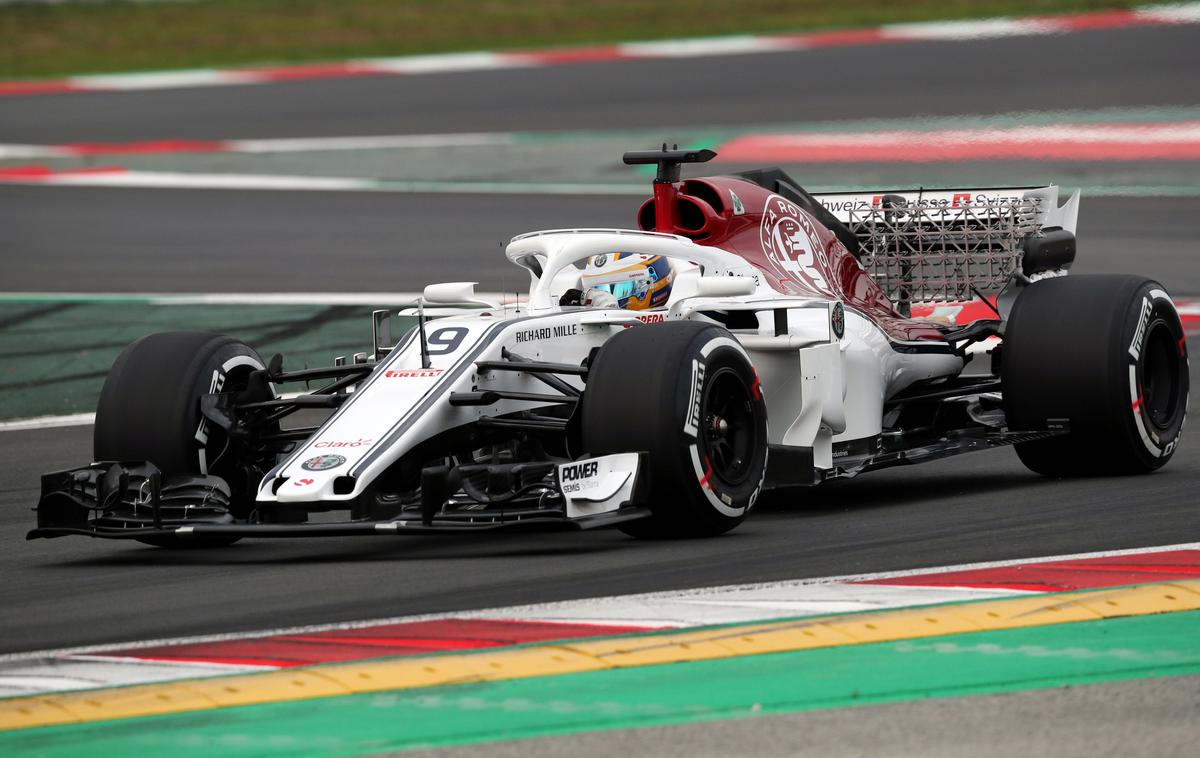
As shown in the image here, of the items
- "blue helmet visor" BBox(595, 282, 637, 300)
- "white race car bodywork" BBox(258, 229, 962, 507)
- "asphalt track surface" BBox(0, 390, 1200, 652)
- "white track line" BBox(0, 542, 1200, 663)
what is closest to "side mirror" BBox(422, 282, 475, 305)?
"white race car bodywork" BBox(258, 229, 962, 507)

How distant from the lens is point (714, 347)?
8336 millimetres

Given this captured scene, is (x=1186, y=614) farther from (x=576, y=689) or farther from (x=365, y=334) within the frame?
(x=365, y=334)

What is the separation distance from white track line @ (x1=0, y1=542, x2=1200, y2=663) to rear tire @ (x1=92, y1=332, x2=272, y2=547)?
6.55 feet

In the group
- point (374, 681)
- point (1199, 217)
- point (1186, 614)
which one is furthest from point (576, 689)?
point (1199, 217)

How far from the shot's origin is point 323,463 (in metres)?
8.01

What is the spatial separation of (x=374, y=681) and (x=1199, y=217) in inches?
622

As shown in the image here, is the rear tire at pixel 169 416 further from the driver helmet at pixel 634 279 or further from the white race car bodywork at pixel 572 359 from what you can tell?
the driver helmet at pixel 634 279

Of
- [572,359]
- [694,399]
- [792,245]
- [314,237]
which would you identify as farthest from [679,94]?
[694,399]

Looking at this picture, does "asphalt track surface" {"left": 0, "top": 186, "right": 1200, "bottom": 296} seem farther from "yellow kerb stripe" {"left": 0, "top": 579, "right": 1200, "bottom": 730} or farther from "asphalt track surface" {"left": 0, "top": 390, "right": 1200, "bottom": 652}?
"yellow kerb stripe" {"left": 0, "top": 579, "right": 1200, "bottom": 730}

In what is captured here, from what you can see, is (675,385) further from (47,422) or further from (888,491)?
(47,422)

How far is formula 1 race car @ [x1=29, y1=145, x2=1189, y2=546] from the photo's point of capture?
8039 mm

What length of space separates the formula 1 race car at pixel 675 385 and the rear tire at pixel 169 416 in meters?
0.01

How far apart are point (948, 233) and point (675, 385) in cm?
368

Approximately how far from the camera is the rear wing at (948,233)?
11164 millimetres
